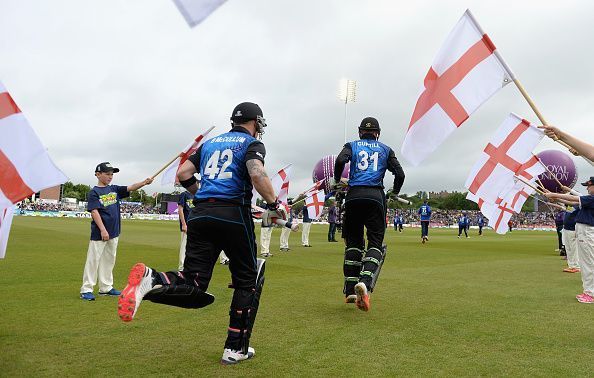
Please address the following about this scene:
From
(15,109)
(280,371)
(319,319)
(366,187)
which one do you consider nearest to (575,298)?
(366,187)

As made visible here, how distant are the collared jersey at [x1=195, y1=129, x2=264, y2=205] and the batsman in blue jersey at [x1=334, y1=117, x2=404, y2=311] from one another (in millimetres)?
2397

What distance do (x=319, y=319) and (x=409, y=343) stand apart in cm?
143

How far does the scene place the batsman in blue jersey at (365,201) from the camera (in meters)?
6.53

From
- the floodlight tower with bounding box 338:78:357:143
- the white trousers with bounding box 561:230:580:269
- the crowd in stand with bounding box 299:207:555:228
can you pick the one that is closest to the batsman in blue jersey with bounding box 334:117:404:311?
the white trousers with bounding box 561:230:580:269

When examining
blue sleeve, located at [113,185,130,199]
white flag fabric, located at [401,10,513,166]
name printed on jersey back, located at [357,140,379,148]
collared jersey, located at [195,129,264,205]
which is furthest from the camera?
blue sleeve, located at [113,185,130,199]

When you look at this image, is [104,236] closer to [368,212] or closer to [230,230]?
[230,230]

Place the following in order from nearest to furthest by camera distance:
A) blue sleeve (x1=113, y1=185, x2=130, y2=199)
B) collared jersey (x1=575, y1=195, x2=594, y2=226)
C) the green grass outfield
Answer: the green grass outfield → collared jersey (x1=575, y1=195, x2=594, y2=226) → blue sleeve (x1=113, y1=185, x2=130, y2=199)

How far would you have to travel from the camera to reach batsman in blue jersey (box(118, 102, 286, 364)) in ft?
13.8

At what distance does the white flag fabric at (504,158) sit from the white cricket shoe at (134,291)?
9661 millimetres

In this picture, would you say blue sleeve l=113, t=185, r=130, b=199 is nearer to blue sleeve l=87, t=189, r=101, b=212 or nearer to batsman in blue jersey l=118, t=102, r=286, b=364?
blue sleeve l=87, t=189, r=101, b=212

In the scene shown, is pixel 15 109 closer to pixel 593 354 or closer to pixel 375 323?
pixel 375 323

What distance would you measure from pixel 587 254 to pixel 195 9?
25.3 ft

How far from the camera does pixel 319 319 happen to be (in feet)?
19.4

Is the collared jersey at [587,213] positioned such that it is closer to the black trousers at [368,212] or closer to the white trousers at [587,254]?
the white trousers at [587,254]
